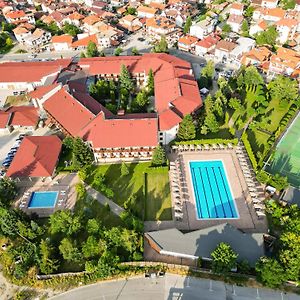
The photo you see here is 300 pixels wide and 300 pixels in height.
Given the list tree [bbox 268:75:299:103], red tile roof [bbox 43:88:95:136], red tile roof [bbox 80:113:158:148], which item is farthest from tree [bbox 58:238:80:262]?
tree [bbox 268:75:299:103]

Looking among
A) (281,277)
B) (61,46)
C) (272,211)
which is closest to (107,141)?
(272,211)

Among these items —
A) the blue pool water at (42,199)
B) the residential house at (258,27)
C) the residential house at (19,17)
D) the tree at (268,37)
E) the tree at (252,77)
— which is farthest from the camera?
the residential house at (19,17)

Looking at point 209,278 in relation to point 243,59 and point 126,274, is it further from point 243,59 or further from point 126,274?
point 243,59

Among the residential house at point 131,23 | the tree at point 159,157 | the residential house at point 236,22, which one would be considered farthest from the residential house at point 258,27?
the tree at point 159,157

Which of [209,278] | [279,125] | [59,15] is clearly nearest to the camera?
[209,278]

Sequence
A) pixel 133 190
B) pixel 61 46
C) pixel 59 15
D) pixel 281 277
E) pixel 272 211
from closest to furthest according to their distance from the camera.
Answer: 1. pixel 281 277
2. pixel 272 211
3. pixel 133 190
4. pixel 61 46
5. pixel 59 15

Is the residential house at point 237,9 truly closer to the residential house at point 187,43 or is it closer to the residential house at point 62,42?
the residential house at point 187,43
